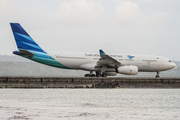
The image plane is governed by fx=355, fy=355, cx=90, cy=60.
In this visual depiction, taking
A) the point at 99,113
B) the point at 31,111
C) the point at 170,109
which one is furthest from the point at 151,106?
the point at 31,111

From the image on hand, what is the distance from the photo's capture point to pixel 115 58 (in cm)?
4919

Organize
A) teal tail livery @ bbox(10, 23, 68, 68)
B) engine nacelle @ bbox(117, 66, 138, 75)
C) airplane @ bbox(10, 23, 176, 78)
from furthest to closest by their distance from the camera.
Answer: engine nacelle @ bbox(117, 66, 138, 75) → airplane @ bbox(10, 23, 176, 78) → teal tail livery @ bbox(10, 23, 68, 68)

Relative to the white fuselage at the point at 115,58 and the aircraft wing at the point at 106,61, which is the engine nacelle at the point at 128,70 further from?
the white fuselage at the point at 115,58

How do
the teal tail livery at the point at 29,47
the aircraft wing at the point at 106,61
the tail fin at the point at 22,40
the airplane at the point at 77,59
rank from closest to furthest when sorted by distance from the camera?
the teal tail livery at the point at 29,47 < the airplane at the point at 77,59 < the tail fin at the point at 22,40 < the aircraft wing at the point at 106,61

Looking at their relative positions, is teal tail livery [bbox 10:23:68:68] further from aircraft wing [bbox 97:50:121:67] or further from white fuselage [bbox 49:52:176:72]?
aircraft wing [bbox 97:50:121:67]

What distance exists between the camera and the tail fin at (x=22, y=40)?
152ft

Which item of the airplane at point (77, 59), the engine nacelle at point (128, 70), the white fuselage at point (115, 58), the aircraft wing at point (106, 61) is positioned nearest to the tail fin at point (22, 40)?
the airplane at point (77, 59)

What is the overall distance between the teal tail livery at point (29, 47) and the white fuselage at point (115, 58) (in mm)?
880

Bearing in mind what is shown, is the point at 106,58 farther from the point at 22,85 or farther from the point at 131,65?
the point at 22,85

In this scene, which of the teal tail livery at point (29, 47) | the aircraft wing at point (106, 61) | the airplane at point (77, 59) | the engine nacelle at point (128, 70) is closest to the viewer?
the teal tail livery at point (29, 47)

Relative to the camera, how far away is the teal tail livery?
45.8 meters

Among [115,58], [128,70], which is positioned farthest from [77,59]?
[128,70]

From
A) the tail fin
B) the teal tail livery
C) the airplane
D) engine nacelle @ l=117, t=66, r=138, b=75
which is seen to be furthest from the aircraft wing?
the tail fin

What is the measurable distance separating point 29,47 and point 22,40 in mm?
1288
